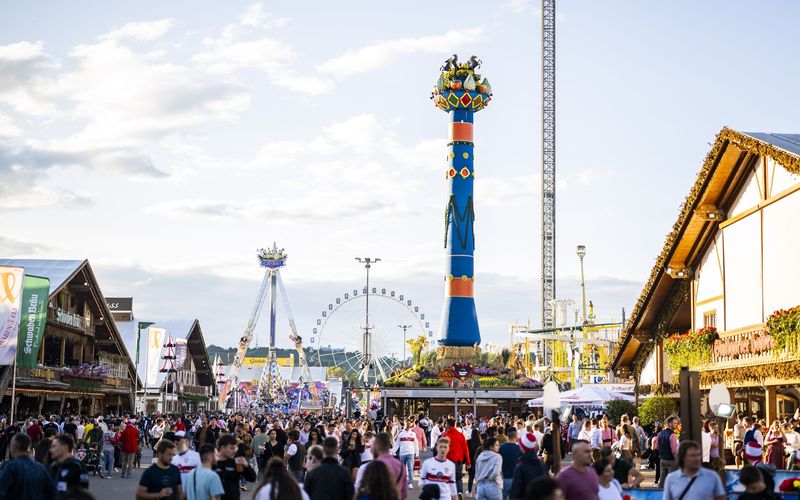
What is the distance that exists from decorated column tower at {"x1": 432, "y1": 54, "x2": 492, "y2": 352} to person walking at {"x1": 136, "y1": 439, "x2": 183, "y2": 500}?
59652 millimetres

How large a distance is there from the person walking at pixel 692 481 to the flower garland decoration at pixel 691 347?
23.4 m

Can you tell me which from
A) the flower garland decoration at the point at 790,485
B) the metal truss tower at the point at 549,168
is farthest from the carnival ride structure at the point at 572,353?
the flower garland decoration at the point at 790,485

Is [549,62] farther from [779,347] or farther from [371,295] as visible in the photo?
[779,347]

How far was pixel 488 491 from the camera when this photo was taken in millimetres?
15570

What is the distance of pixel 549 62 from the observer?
108562mm

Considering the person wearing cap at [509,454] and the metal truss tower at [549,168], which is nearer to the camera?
the person wearing cap at [509,454]

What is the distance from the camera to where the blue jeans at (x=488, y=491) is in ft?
51.0

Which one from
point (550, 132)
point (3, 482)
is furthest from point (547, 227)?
point (3, 482)

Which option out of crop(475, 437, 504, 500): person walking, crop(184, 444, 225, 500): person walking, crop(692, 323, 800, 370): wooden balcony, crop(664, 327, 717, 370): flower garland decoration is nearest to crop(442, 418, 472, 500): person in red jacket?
crop(475, 437, 504, 500): person walking

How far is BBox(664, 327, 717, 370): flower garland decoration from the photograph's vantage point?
33031 mm

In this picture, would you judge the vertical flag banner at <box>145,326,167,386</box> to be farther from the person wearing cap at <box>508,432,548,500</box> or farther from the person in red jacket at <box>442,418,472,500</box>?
the person wearing cap at <box>508,432,548,500</box>

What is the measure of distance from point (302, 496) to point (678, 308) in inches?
1167

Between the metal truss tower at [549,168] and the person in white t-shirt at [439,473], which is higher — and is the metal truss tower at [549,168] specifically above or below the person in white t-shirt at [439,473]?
above

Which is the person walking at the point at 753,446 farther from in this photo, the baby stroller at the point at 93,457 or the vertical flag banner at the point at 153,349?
the vertical flag banner at the point at 153,349
